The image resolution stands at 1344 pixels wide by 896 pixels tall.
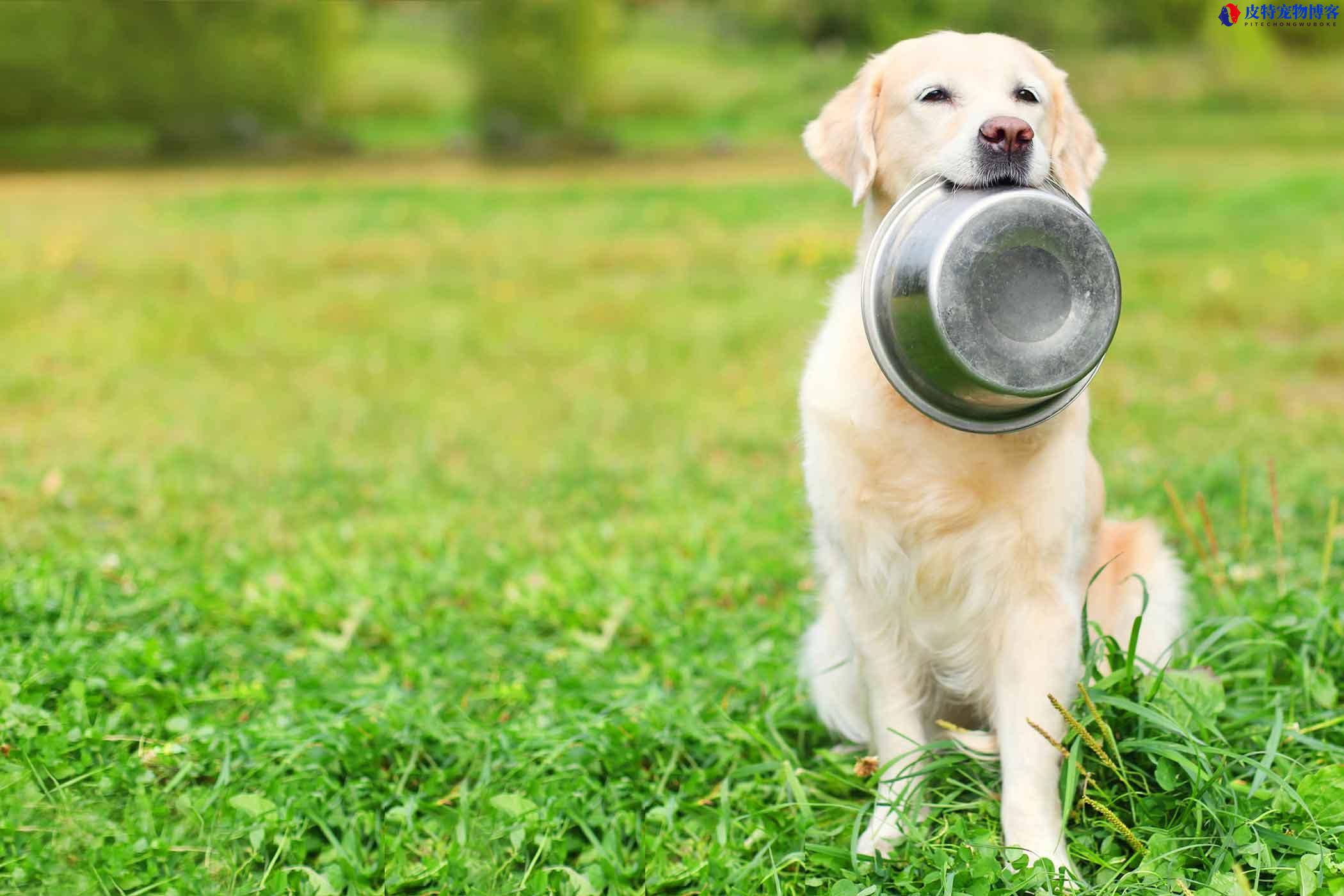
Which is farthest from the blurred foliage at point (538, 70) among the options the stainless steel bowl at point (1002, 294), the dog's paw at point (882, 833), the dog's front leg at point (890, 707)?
the dog's paw at point (882, 833)

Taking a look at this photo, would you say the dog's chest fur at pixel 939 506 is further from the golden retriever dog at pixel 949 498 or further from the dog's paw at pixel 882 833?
the dog's paw at pixel 882 833

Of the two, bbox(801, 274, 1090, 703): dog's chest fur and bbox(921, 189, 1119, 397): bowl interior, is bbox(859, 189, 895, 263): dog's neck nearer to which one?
bbox(801, 274, 1090, 703): dog's chest fur

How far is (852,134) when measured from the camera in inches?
108

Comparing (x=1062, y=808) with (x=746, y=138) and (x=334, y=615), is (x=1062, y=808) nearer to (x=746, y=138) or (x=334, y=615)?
(x=334, y=615)

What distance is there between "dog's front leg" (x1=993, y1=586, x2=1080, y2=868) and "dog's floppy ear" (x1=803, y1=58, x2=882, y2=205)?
0.99 m

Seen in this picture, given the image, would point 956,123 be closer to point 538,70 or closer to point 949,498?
point 949,498

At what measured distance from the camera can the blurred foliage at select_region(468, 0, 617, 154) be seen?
1429cm

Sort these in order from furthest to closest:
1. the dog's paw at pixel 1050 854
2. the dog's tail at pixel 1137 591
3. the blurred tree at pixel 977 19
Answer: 1. the blurred tree at pixel 977 19
2. the dog's tail at pixel 1137 591
3. the dog's paw at pixel 1050 854

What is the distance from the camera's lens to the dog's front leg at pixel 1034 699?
8.41 ft

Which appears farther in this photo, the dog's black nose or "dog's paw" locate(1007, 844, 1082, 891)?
"dog's paw" locate(1007, 844, 1082, 891)

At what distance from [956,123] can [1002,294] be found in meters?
0.43

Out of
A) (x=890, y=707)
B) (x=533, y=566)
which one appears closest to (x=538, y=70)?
(x=533, y=566)

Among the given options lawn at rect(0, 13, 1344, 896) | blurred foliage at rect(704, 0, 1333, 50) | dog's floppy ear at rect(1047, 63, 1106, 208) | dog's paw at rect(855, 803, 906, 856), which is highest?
dog's floppy ear at rect(1047, 63, 1106, 208)

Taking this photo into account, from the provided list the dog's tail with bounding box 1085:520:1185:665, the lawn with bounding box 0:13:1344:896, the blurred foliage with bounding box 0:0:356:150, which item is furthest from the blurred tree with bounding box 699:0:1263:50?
the dog's tail with bounding box 1085:520:1185:665
